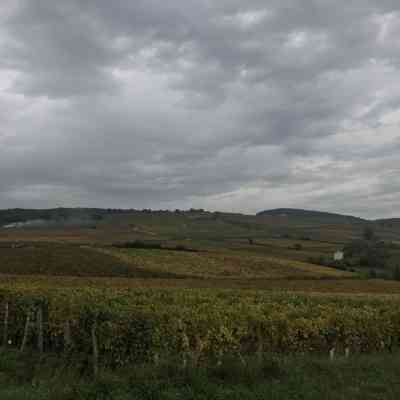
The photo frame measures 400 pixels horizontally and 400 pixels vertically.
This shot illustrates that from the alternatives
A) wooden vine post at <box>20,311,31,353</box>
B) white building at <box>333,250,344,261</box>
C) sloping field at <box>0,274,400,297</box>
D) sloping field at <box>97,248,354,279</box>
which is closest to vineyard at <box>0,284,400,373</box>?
wooden vine post at <box>20,311,31,353</box>

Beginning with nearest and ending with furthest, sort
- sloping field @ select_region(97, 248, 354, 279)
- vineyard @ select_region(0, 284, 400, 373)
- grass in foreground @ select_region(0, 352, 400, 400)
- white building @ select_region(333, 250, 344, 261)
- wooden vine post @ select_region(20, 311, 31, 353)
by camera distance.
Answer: grass in foreground @ select_region(0, 352, 400, 400)
vineyard @ select_region(0, 284, 400, 373)
wooden vine post @ select_region(20, 311, 31, 353)
sloping field @ select_region(97, 248, 354, 279)
white building @ select_region(333, 250, 344, 261)

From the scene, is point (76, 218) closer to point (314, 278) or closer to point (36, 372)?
point (314, 278)

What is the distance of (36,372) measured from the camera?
10.9 meters

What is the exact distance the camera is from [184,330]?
1286 centimetres

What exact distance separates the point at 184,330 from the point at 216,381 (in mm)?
3518

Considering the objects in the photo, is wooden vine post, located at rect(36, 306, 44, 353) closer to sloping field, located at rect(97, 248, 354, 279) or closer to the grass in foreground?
the grass in foreground

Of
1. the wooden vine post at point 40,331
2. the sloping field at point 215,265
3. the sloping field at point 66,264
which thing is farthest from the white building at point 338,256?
the wooden vine post at point 40,331

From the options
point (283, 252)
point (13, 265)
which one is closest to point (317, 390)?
point (13, 265)

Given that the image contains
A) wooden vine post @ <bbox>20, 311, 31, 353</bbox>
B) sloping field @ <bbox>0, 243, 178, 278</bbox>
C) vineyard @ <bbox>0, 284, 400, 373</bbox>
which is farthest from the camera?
sloping field @ <bbox>0, 243, 178, 278</bbox>

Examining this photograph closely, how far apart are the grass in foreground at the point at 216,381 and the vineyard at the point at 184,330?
3.52 feet

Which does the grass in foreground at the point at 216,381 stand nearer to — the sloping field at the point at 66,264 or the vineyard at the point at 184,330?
the vineyard at the point at 184,330

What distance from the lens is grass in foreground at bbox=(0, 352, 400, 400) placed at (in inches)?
333

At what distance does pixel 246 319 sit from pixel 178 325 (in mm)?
2563

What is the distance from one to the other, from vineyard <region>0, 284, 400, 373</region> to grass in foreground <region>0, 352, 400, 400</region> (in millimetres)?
1072
